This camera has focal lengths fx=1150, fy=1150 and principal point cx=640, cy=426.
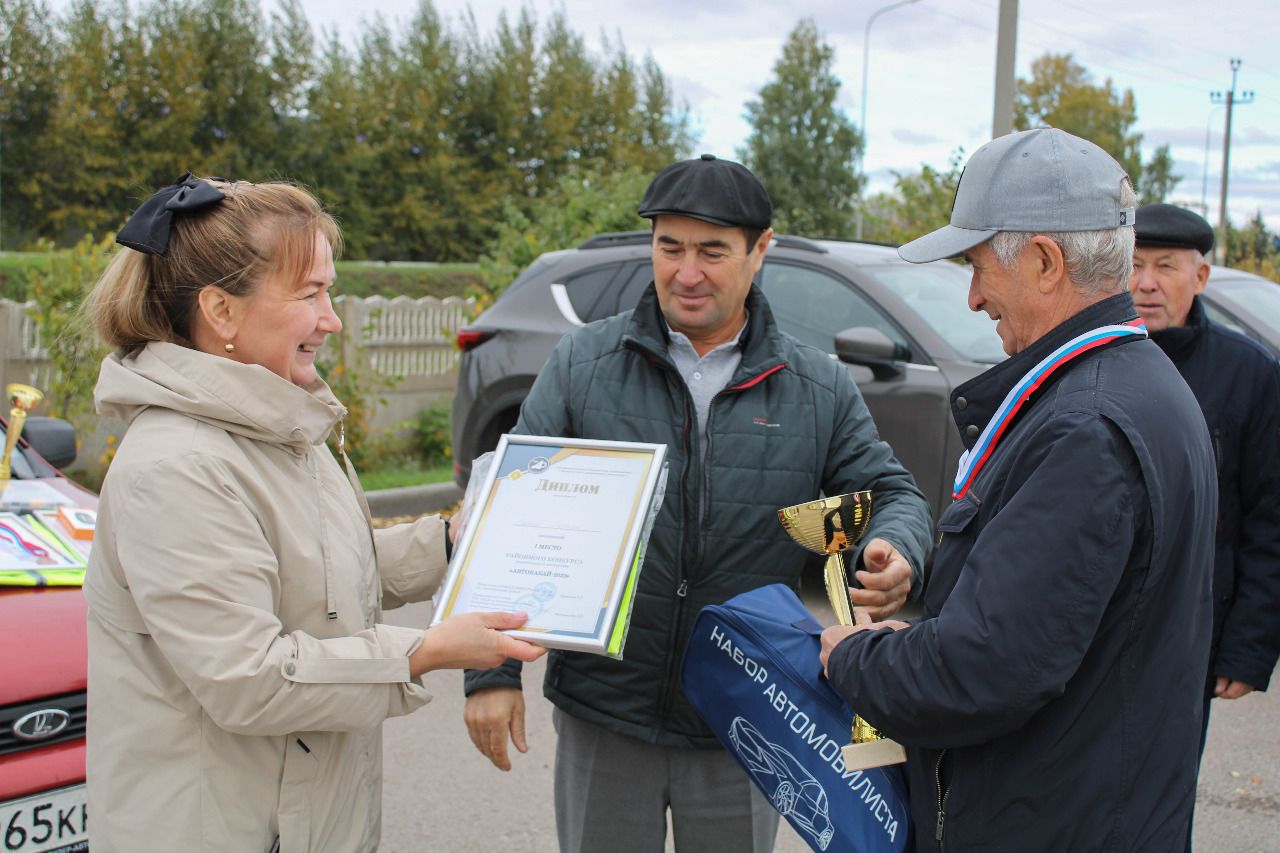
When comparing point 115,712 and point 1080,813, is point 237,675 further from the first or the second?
point 1080,813

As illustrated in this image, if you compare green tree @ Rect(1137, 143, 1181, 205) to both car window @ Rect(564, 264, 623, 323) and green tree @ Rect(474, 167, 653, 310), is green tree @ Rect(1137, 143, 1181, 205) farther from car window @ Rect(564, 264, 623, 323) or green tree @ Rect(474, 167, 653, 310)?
car window @ Rect(564, 264, 623, 323)

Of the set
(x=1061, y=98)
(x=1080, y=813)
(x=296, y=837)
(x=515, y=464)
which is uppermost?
(x=1061, y=98)

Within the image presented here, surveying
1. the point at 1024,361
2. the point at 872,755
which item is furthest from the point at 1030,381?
the point at 872,755

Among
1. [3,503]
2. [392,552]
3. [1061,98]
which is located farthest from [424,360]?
[1061,98]

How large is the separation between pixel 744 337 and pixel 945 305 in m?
3.92

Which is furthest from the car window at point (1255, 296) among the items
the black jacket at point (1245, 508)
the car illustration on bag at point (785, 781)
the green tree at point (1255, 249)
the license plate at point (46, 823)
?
the green tree at point (1255, 249)

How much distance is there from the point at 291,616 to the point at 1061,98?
141 feet

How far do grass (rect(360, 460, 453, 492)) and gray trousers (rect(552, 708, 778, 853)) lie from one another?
6.27 metres

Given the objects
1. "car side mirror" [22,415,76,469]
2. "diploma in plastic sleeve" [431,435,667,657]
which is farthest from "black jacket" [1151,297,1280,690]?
"car side mirror" [22,415,76,469]

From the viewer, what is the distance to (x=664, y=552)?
2473mm

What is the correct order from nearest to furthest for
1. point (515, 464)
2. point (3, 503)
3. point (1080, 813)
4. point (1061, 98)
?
point (1080, 813) → point (515, 464) → point (3, 503) → point (1061, 98)

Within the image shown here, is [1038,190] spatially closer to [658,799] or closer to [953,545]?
[953,545]

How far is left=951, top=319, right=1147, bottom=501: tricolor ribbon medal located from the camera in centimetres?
175

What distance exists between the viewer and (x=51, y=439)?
4.02 meters
